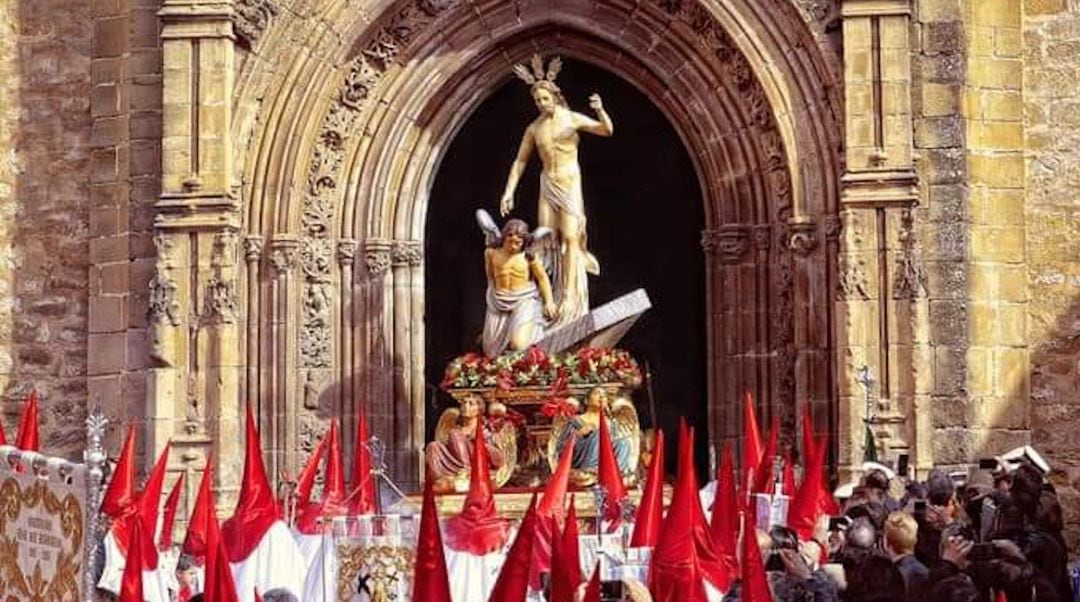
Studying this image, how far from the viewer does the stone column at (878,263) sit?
66.2 feet

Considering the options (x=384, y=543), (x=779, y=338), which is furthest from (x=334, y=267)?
(x=384, y=543)

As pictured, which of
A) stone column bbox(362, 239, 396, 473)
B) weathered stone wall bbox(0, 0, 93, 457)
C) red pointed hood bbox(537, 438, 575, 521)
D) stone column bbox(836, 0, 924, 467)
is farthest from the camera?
weathered stone wall bbox(0, 0, 93, 457)

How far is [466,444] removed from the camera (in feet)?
68.8

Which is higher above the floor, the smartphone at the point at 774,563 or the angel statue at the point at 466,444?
the angel statue at the point at 466,444

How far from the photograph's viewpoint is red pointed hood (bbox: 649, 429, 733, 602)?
13.1m

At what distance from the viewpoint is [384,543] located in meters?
14.8

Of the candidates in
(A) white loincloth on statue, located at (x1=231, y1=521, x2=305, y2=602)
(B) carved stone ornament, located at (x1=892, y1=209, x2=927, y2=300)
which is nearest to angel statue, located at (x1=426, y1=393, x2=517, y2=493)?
(B) carved stone ornament, located at (x1=892, y1=209, x2=927, y2=300)

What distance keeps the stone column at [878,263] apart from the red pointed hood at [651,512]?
508cm

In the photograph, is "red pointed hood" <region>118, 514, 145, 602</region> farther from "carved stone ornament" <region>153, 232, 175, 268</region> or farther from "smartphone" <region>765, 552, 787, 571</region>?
"carved stone ornament" <region>153, 232, 175, 268</region>

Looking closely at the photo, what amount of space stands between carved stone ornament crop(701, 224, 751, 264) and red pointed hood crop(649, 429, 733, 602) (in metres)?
7.56

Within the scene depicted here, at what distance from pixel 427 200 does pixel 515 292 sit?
1.47m

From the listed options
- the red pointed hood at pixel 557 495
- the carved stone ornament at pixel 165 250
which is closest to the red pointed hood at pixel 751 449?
the red pointed hood at pixel 557 495

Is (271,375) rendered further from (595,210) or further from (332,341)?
(595,210)

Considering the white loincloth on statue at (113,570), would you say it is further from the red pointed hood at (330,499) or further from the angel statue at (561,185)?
the angel statue at (561,185)
